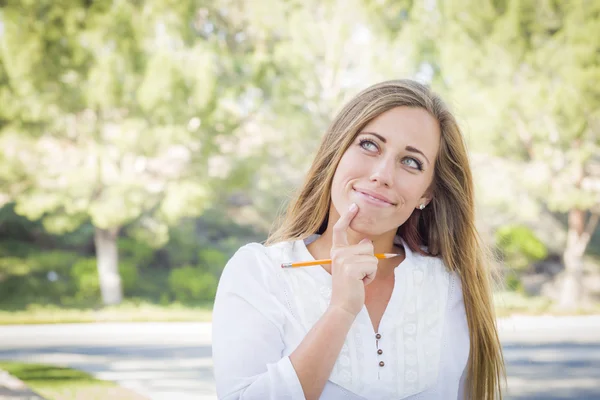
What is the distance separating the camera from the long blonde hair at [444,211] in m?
1.06

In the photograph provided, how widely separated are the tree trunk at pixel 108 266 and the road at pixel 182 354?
2.57ft

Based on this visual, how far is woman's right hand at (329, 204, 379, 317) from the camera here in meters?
0.90

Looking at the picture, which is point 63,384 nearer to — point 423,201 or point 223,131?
point 223,131

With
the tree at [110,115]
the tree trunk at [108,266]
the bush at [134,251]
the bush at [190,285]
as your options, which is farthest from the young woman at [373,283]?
the bush at [134,251]

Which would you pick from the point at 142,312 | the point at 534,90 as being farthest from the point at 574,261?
the point at 142,312

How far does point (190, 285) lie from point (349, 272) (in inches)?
225

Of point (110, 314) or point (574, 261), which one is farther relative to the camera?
point (574, 261)

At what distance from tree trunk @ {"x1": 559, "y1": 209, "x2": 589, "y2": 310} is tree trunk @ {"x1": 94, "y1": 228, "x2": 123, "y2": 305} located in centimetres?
428

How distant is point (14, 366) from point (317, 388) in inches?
148

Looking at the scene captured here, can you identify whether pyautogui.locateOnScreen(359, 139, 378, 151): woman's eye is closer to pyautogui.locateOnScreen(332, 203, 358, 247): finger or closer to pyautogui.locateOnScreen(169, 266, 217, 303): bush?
pyautogui.locateOnScreen(332, 203, 358, 247): finger

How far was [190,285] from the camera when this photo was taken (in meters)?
6.45

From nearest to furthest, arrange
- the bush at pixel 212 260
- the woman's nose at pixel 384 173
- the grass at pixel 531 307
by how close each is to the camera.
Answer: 1. the woman's nose at pixel 384 173
2. the grass at pixel 531 307
3. the bush at pixel 212 260

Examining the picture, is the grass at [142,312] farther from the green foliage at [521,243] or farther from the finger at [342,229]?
the finger at [342,229]

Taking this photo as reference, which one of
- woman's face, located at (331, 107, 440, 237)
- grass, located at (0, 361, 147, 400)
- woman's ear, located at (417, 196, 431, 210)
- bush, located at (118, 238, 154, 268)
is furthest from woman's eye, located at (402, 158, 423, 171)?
bush, located at (118, 238, 154, 268)
